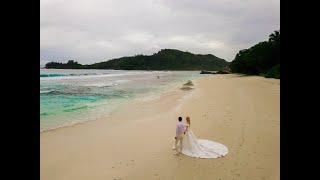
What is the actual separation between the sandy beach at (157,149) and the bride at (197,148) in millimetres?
233

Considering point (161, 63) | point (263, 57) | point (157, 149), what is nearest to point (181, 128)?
point (157, 149)

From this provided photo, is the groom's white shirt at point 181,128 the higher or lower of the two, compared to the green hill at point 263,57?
lower

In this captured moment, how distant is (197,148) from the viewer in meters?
8.66

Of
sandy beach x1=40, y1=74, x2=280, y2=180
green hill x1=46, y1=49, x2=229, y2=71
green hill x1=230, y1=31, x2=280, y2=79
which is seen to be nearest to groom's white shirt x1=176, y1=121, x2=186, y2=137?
sandy beach x1=40, y1=74, x2=280, y2=180

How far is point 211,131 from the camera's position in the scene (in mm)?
11477

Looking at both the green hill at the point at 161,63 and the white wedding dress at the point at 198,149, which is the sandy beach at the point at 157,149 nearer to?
the white wedding dress at the point at 198,149

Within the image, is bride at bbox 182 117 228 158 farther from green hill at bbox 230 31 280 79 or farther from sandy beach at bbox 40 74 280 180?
green hill at bbox 230 31 280 79

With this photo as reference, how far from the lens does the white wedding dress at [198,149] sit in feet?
27.6

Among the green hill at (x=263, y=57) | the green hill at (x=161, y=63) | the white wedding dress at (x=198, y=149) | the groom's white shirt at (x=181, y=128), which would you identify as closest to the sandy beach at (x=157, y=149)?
the white wedding dress at (x=198, y=149)
